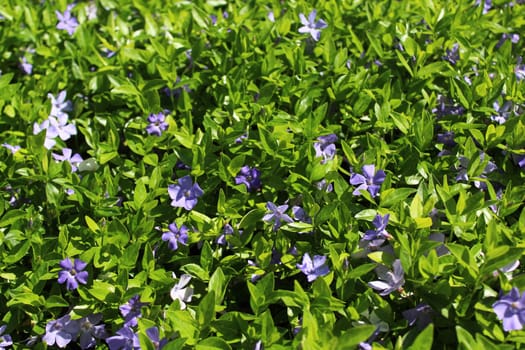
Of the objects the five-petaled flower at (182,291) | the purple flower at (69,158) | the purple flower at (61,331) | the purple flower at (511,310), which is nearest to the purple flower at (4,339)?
the purple flower at (61,331)

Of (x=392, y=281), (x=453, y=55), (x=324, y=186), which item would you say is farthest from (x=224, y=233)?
(x=453, y=55)

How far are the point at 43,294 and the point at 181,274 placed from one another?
0.53m

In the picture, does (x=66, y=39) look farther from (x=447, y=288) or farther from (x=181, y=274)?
(x=447, y=288)

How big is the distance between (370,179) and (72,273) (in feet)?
3.61

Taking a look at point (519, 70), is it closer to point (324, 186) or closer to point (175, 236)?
point (324, 186)

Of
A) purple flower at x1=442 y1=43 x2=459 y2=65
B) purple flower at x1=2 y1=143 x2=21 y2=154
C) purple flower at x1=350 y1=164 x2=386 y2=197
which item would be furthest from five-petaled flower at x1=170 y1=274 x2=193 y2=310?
purple flower at x1=442 y1=43 x2=459 y2=65

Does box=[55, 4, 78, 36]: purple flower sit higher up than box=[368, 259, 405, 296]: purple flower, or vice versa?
box=[55, 4, 78, 36]: purple flower

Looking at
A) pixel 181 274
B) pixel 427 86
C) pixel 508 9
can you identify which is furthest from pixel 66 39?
pixel 508 9

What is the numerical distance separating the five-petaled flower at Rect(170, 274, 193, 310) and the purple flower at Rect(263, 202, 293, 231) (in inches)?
13.7

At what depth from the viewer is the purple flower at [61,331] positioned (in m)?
2.24

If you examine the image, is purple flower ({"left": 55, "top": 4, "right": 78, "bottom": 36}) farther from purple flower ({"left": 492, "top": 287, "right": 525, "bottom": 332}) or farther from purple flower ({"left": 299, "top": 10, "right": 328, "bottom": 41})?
Result: purple flower ({"left": 492, "top": 287, "right": 525, "bottom": 332})

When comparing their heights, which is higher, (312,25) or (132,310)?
(312,25)

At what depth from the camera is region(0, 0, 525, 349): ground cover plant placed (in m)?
2.03

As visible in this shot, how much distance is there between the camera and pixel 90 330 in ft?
7.35
